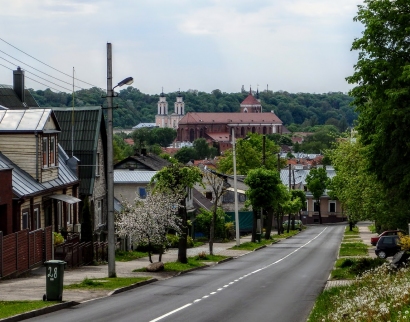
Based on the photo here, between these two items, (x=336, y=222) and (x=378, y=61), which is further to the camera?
(x=336, y=222)

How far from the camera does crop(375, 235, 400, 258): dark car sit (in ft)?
149

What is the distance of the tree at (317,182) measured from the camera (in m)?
126

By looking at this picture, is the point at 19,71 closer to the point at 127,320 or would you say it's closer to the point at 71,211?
the point at 71,211

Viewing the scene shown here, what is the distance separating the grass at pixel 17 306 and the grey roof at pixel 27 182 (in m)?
11.0

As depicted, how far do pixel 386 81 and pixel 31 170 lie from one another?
48.8 ft

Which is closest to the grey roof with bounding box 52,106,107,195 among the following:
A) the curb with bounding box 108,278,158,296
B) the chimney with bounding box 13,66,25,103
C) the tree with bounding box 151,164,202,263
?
the tree with bounding box 151,164,202,263

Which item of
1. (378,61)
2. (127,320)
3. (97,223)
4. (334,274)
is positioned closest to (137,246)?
(97,223)

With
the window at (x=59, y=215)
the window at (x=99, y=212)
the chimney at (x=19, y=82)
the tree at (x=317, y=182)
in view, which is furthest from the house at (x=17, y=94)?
the tree at (x=317, y=182)

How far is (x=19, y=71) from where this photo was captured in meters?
58.2

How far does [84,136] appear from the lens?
45250 millimetres

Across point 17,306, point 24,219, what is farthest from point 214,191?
point 17,306

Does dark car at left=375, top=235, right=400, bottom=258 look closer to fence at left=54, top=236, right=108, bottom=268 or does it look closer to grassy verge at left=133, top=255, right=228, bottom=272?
grassy verge at left=133, top=255, right=228, bottom=272

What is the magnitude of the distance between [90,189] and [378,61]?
61.7ft

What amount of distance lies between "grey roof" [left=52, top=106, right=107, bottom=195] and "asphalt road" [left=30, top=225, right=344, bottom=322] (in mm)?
9931
